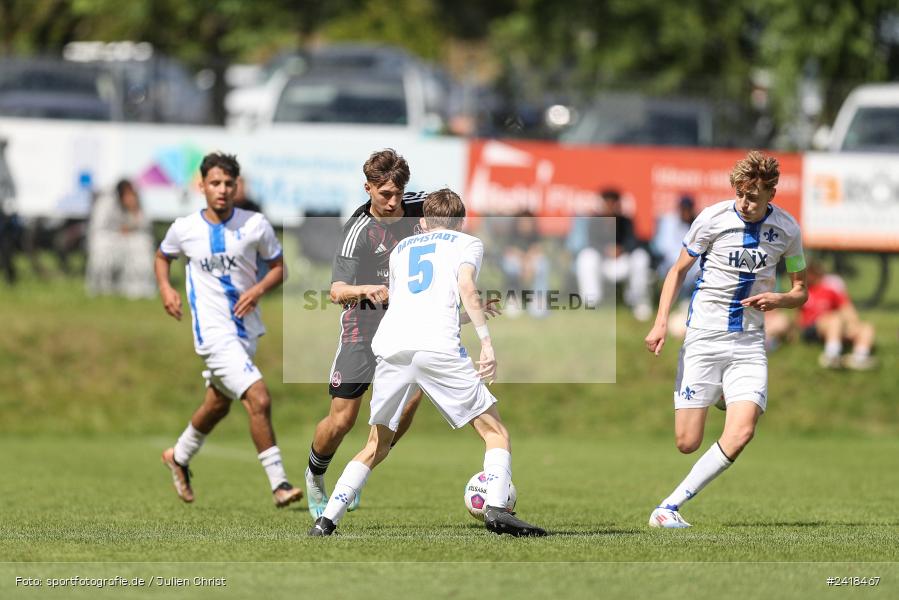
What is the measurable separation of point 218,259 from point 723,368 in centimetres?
349

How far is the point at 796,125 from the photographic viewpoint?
25.0m

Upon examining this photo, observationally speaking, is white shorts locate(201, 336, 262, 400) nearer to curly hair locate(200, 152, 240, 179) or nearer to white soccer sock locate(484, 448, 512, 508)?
curly hair locate(200, 152, 240, 179)

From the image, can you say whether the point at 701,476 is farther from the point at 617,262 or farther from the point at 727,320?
the point at 617,262

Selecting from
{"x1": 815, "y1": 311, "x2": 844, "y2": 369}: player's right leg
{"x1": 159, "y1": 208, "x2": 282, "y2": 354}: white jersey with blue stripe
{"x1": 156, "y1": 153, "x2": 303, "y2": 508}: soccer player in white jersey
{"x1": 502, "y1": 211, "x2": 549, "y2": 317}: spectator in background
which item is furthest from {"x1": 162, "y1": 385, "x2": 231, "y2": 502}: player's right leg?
{"x1": 815, "y1": 311, "x2": 844, "y2": 369}: player's right leg

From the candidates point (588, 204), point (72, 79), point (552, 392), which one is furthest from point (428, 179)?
point (72, 79)

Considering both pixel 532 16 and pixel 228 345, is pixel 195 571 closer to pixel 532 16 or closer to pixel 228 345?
pixel 228 345

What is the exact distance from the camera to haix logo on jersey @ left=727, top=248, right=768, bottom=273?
9.53 m

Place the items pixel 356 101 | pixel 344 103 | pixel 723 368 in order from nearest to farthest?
pixel 723 368
pixel 344 103
pixel 356 101

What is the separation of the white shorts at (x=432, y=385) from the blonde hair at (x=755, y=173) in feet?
6.81

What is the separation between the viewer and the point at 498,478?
8414 millimetres

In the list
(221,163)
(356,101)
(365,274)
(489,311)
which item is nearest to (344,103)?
(356,101)

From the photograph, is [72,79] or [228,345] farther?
[72,79]

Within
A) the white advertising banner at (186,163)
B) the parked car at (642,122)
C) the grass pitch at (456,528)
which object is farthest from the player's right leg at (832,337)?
the white advertising banner at (186,163)

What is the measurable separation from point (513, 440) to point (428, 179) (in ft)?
15.9
